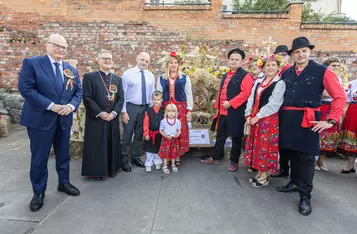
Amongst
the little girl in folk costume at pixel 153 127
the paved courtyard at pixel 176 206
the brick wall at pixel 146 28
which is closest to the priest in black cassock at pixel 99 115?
the paved courtyard at pixel 176 206

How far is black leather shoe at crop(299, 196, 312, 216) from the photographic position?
2.52 m

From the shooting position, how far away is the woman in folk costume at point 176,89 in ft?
12.3

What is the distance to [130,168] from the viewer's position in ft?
12.2

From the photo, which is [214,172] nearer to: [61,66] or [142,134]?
[142,134]

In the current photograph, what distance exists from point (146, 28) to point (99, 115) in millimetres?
5607

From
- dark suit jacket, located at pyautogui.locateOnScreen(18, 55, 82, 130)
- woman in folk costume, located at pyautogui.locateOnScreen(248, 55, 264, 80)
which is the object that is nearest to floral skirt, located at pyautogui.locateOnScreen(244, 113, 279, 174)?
woman in folk costume, located at pyautogui.locateOnScreen(248, 55, 264, 80)

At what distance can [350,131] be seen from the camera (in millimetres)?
3674

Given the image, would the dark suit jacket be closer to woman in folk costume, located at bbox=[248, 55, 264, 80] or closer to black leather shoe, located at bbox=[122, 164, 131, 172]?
black leather shoe, located at bbox=[122, 164, 131, 172]

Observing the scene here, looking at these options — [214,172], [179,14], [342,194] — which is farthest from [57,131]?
[179,14]

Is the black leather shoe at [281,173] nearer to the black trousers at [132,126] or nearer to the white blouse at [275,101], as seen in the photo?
the white blouse at [275,101]

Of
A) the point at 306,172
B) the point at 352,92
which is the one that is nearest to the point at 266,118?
the point at 306,172

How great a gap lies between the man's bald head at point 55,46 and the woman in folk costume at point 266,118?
2.62 metres

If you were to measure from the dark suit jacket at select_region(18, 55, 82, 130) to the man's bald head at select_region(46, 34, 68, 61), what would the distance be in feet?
0.31

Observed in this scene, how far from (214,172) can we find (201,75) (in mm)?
2172
